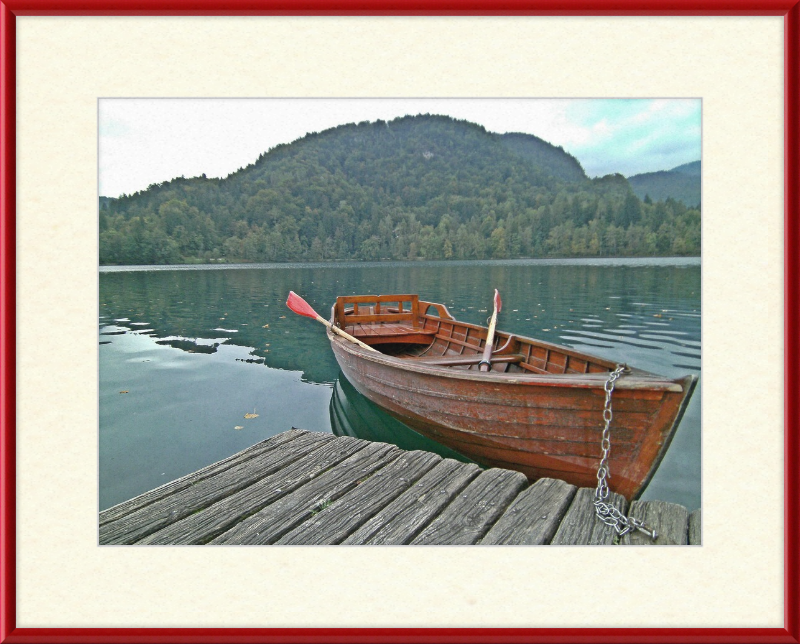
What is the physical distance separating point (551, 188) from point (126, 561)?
5410mm

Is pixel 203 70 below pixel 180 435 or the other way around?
the other way around

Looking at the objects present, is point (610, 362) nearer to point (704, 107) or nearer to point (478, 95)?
point (704, 107)

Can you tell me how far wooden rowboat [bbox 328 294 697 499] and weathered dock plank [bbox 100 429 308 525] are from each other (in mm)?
1437

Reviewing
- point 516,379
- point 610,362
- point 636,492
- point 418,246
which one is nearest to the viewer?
point 636,492

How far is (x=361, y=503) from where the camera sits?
9.21ft

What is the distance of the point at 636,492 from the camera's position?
128 inches

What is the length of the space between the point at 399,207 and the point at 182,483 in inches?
199

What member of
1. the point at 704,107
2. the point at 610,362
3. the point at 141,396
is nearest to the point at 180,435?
the point at 141,396

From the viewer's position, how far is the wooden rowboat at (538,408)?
3080mm

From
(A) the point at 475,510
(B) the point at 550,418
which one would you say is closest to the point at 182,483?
(A) the point at 475,510

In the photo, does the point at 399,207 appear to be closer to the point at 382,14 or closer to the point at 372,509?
the point at 372,509

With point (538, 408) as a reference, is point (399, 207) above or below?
above

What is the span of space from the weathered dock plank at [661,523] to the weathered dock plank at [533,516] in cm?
36

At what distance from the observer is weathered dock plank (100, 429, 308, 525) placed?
275 centimetres
